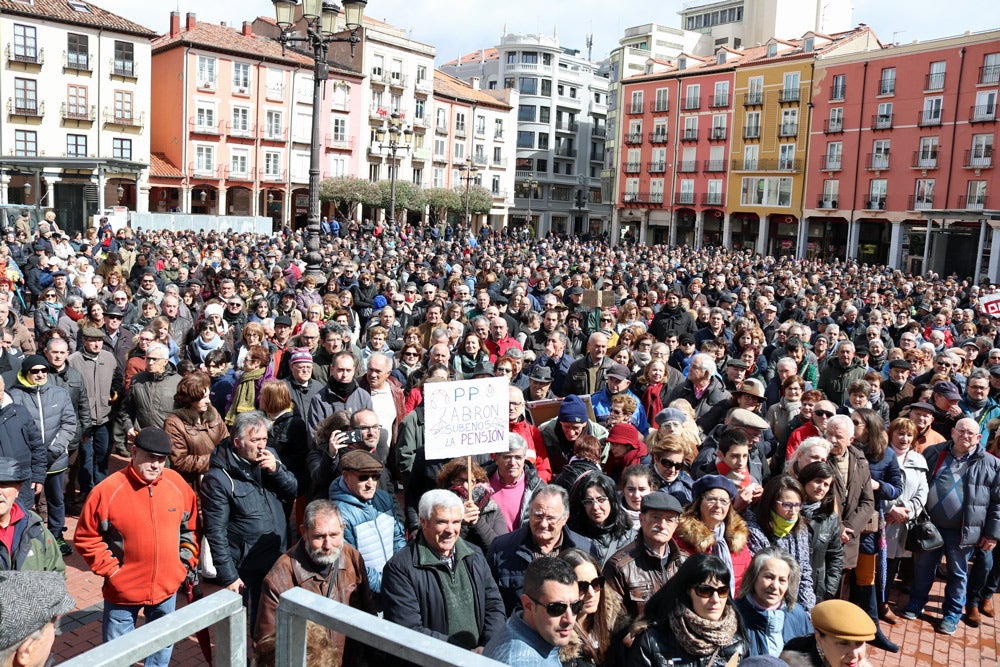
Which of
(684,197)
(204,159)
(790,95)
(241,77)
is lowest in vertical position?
(684,197)

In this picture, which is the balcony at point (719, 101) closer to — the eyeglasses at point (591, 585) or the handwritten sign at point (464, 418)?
the handwritten sign at point (464, 418)

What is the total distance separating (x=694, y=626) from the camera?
3486mm

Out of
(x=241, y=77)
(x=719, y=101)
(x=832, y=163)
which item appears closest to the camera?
(x=241, y=77)

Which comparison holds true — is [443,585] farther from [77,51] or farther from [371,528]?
[77,51]

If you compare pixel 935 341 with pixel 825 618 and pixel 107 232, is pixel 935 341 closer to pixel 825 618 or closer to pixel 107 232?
pixel 825 618

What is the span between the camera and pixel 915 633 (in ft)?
21.2

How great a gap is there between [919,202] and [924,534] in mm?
43617

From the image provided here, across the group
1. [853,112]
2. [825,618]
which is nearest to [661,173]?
[853,112]

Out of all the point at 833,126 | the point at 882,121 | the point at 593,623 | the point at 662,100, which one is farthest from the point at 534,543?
the point at 662,100

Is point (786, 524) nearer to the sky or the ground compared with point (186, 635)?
nearer to the ground

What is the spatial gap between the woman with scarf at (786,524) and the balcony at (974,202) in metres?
43.1

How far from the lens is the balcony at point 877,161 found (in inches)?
1827

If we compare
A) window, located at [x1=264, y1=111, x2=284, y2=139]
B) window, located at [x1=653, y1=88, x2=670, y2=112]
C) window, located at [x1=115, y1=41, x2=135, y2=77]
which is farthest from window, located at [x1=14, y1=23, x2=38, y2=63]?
window, located at [x1=653, y1=88, x2=670, y2=112]

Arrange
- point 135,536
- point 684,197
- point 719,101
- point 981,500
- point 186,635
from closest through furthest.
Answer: point 186,635 → point 135,536 → point 981,500 → point 719,101 → point 684,197
